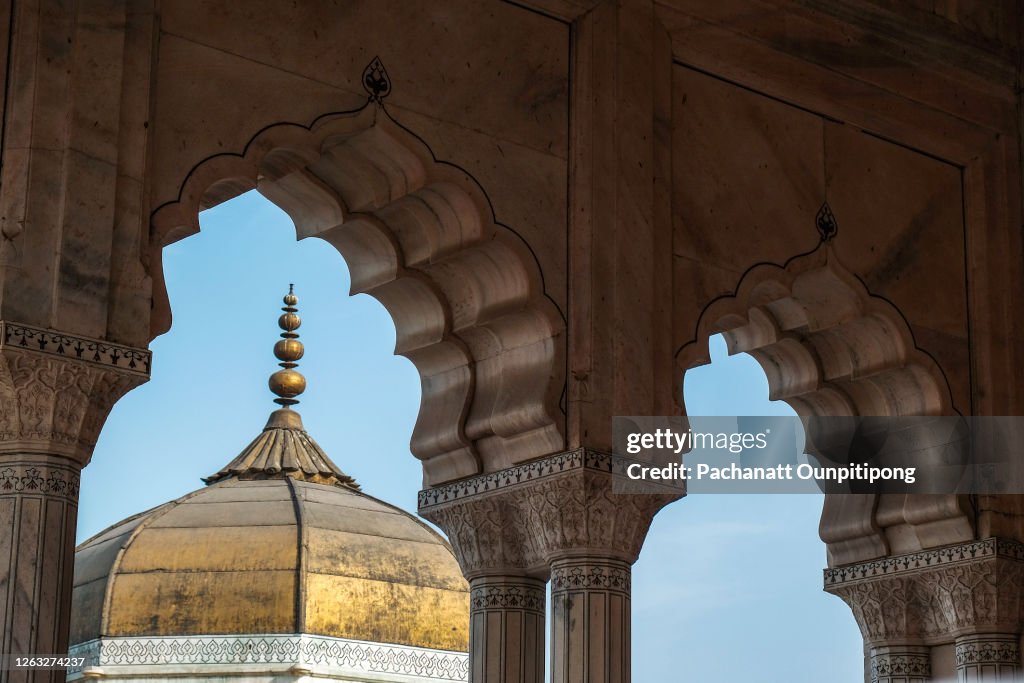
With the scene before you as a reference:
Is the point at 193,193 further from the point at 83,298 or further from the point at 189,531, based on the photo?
the point at 189,531

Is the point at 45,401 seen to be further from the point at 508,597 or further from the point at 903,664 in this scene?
the point at 903,664

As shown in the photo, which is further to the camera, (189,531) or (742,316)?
(189,531)

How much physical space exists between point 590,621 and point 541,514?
451 millimetres

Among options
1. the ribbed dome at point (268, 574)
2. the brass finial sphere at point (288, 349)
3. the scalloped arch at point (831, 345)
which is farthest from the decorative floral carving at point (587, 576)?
the brass finial sphere at point (288, 349)

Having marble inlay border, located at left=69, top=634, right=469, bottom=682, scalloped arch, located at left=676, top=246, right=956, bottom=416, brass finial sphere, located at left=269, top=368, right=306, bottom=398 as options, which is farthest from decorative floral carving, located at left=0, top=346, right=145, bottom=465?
brass finial sphere, located at left=269, top=368, right=306, bottom=398

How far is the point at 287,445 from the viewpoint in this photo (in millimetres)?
17781

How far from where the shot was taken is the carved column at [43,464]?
5.73 m

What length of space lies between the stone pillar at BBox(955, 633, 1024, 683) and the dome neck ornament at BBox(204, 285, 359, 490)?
976cm

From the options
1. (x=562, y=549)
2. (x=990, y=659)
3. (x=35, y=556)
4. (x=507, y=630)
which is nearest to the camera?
(x=35, y=556)

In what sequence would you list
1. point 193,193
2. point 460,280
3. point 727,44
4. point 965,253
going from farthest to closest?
point 965,253 → point 727,44 → point 460,280 → point 193,193

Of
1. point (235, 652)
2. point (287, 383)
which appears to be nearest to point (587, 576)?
point (235, 652)

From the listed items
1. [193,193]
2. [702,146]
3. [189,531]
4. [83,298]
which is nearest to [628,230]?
[702,146]

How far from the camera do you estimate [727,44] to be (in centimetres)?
820

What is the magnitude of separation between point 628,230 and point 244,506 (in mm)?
9533
